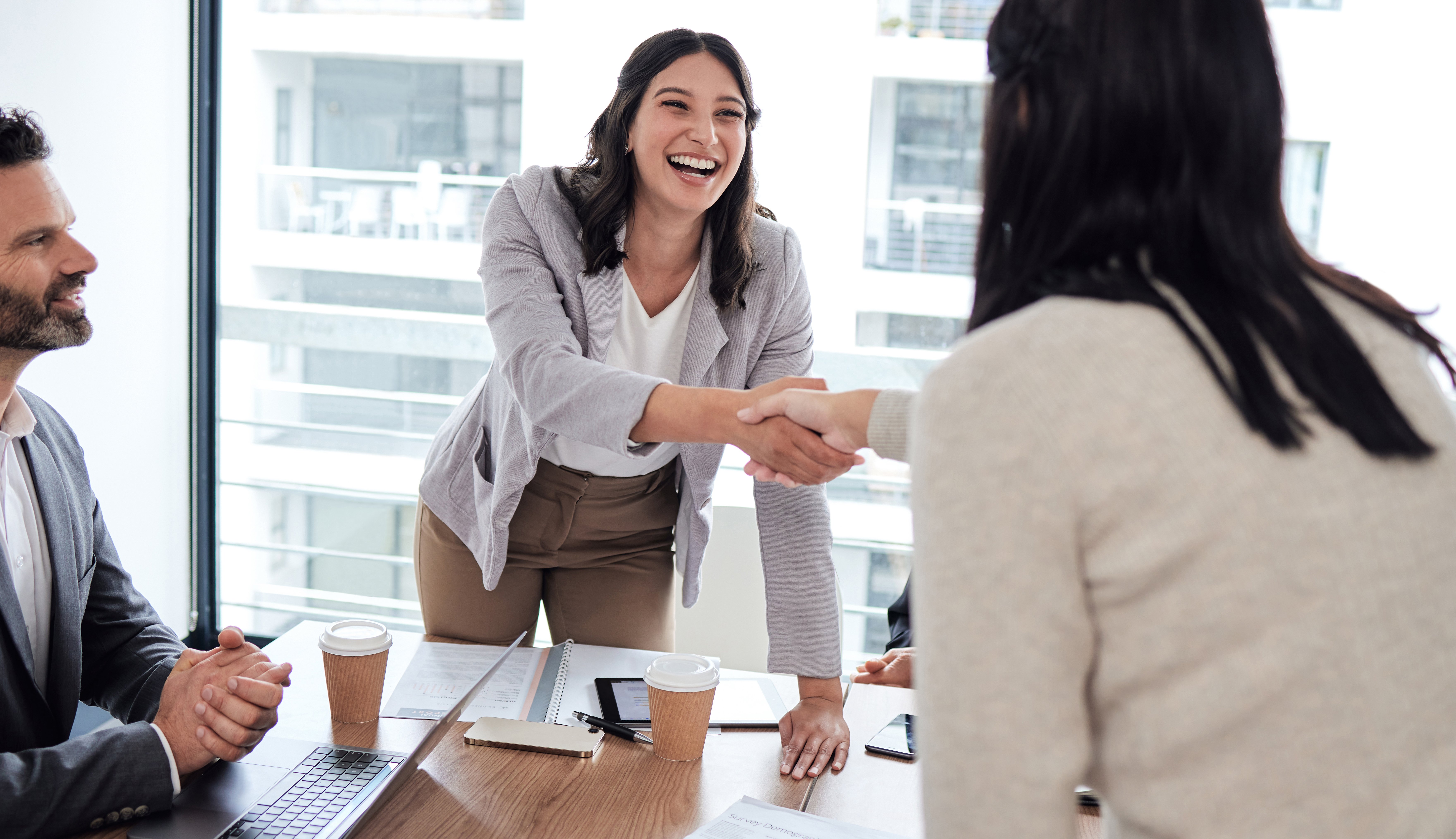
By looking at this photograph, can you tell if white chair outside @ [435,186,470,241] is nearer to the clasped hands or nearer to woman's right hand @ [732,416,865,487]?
woman's right hand @ [732,416,865,487]

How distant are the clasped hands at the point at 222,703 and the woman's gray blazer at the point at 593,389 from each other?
52cm

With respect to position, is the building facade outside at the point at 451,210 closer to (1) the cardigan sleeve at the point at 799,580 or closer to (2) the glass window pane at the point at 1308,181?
(2) the glass window pane at the point at 1308,181

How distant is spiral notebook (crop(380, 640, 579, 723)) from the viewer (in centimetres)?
140

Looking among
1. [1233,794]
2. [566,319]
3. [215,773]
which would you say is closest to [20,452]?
[215,773]

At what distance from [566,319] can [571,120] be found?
1985 millimetres

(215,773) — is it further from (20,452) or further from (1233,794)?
(1233,794)

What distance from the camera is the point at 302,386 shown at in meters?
3.89

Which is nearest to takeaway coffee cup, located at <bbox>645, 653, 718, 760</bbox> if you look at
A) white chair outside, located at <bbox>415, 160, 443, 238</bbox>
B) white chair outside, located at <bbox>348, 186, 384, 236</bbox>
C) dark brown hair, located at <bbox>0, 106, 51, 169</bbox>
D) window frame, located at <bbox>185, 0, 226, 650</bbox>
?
dark brown hair, located at <bbox>0, 106, 51, 169</bbox>

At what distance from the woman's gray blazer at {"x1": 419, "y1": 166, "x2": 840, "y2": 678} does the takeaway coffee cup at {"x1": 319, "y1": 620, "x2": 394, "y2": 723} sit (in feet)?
1.42

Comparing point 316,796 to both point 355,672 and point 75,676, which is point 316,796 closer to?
point 355,672

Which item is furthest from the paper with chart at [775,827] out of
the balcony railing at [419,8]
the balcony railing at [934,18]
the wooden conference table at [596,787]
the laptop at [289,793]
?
the balcony railing at [419,8]

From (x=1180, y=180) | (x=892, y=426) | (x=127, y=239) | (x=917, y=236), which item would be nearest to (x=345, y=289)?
(x=127, y=239)

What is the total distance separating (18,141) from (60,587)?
0.64 metres

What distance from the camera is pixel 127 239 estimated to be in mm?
3377
